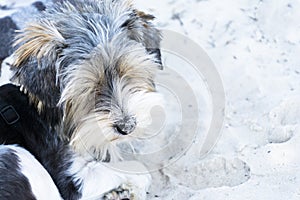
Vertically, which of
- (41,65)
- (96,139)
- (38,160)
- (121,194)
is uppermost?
(41,65)

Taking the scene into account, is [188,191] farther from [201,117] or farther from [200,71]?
[200,71]

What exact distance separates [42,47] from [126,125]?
0.65 m

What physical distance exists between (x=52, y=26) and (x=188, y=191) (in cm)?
151

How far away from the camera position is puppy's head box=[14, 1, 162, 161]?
363cm

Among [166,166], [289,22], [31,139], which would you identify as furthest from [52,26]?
[289,22]

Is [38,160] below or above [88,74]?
below

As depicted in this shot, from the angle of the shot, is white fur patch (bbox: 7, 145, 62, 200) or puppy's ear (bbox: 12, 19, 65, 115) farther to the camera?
white fur patch (bbox: 7, 145, 62, 200)

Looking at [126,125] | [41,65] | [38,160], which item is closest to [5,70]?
[38,160]

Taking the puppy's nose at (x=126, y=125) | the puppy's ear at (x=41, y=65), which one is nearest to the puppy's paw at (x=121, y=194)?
the puppy's nose at (x=126, y=125)

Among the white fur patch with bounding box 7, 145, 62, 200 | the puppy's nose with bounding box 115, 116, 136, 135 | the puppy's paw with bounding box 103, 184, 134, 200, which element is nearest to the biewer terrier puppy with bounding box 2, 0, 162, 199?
the puppy's nose with bounding box 115, 116, 136, 135

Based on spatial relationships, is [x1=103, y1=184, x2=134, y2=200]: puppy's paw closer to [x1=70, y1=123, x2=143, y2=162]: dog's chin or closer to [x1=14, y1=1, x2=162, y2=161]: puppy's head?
[x1=70, y1=123, x2=143, y2=162]: dog's chin

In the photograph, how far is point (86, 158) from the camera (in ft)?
13.3

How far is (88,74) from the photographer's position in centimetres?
362

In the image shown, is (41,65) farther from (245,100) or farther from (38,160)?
(245,100)
